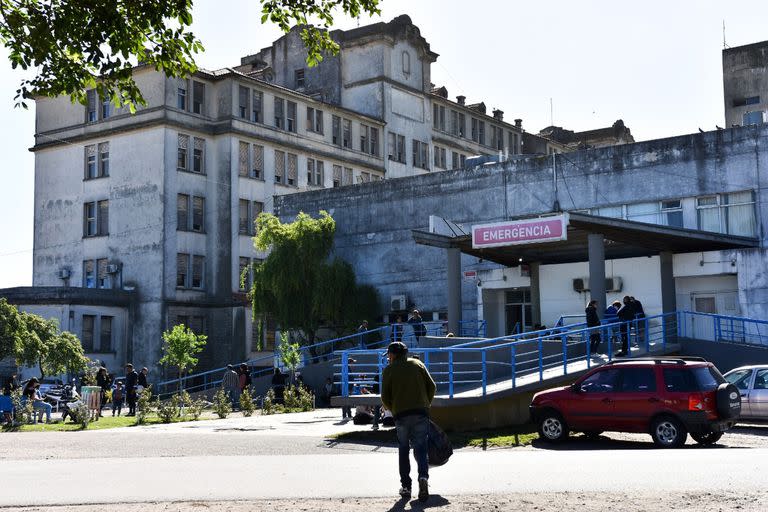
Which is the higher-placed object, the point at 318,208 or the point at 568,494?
the point at 318,208

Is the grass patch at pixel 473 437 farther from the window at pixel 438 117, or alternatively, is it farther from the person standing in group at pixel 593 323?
the window at pixel 438 117

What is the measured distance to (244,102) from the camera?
2392 inches

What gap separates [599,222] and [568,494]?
57.3 feet

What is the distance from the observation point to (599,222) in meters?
28.3

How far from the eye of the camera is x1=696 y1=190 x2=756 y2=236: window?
3550 centimetres

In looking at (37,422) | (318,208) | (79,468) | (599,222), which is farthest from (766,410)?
(318,208)

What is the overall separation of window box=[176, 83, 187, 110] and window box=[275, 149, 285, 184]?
21.8 feet

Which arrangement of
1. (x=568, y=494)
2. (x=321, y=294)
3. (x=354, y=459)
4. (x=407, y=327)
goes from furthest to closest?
1. (x=321, y=294)
2. (x=407, y=327)
3. (x=354, y=459)
4. (x=568, y=494)

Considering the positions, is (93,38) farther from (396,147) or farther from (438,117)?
(438,117)

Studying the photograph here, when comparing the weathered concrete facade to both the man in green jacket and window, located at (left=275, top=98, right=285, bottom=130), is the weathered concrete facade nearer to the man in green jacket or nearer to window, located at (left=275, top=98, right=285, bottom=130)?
window, located at (left=275, top=98, right=285, bottom=130)

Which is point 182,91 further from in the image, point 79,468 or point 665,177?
point 79,468

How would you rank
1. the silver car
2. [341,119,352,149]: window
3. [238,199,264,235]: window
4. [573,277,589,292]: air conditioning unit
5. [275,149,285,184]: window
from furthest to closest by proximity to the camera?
[341,119,352,149]: window < [275,149,285,184]: window < [238,199,264,235]: window < [573,277,589,292]: air conditioning unit < the silver car

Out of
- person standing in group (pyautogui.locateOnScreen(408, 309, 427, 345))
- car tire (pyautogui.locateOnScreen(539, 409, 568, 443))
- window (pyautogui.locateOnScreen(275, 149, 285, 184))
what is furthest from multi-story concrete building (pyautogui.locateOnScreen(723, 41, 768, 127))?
car tire (pyautogui.locateOnScreen(539, 409, 568, 443))

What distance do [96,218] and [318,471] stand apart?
48.6 metres
